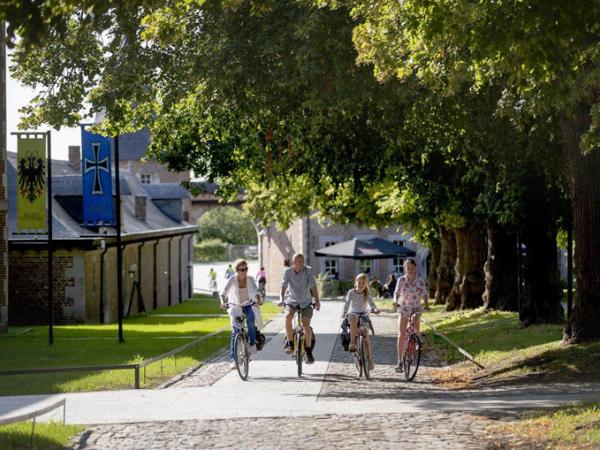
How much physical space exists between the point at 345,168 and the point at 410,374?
7288mm

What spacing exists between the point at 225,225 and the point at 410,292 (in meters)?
108

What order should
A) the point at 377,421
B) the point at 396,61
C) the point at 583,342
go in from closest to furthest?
the point at 377,421 < the point at 396,61 < the point at 583,342

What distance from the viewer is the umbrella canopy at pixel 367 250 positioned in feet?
170

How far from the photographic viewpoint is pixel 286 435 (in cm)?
1043

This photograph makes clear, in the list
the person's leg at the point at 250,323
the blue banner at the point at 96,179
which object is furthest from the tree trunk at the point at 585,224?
the blue banner at the point at 96,179

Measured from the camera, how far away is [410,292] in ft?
54.3

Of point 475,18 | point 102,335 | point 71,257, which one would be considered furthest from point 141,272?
point 475,18

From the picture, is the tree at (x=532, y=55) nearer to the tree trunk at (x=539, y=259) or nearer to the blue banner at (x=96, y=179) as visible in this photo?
the tree trunk at (x=539, y=259)

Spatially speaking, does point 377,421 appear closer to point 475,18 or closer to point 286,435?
point 286,435

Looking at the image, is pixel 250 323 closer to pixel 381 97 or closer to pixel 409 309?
pixel 409 309

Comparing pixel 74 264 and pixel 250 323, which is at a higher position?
pixel 74 264

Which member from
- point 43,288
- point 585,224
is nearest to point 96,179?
point 43,288

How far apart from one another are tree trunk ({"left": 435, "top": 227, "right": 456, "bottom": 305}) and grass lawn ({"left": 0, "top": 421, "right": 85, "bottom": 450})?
3084cm

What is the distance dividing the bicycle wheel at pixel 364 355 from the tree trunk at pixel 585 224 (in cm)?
307
